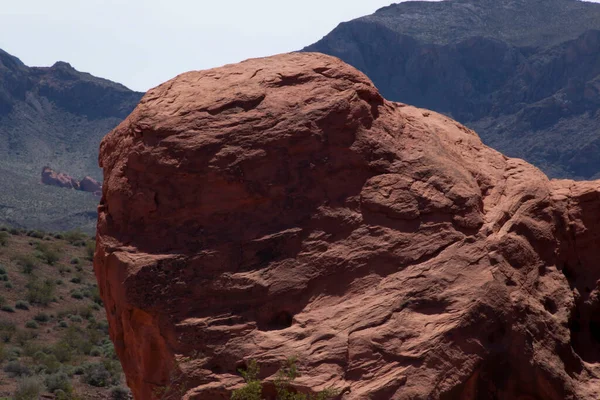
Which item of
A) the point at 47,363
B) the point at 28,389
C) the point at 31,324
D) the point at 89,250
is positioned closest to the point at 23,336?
the point at 31,324

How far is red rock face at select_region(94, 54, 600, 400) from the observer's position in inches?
348

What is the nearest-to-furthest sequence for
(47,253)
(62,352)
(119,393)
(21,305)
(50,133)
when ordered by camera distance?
(119,393) < (62,352) < (21,305) < (47,253) < (50,133)

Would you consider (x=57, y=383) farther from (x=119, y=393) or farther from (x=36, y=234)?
(x=36, y=234)

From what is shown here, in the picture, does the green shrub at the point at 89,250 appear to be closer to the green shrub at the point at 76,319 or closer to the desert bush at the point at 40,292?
the desert bush at the point at 40,292

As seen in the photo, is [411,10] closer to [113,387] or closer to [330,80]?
[113,387]

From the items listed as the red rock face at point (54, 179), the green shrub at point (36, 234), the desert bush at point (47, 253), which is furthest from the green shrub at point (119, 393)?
the red rock face at point (54, 179)

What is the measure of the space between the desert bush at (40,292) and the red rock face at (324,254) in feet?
62.7

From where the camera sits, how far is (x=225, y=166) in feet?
31.3

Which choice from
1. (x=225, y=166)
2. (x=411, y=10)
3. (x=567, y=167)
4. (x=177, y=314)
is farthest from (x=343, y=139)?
(x=411, y=10)

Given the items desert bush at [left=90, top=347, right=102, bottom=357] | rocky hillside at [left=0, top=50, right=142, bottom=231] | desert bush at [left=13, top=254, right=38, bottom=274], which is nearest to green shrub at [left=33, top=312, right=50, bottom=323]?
desert bush at [left=90, top=347, right=102, bottom=357]

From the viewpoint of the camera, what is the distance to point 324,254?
934 cm

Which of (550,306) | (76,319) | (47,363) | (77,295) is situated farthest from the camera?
(77,295)

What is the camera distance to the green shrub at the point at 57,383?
2031 centimetres

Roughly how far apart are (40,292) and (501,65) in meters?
68.8
